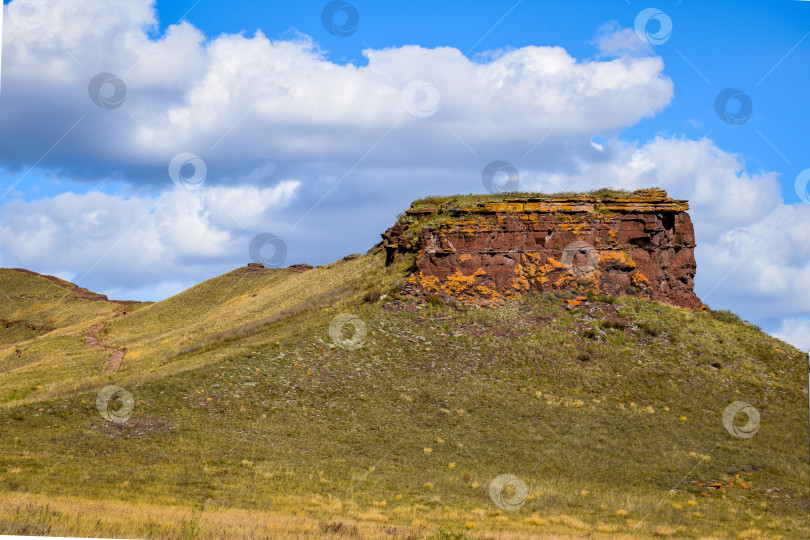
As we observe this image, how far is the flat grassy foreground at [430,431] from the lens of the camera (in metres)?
19.3

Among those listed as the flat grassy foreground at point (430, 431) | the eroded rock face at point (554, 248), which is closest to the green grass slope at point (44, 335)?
the flat grassy foreground at point (430, 431)

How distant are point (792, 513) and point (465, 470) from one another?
1139 cm

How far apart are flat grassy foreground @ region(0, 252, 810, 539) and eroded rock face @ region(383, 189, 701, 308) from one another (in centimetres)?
147

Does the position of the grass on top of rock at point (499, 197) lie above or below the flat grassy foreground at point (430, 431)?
above

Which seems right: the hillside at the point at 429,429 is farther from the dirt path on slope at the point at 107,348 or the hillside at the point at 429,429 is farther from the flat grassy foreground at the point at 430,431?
the dirt path on slope at the point at 107,348

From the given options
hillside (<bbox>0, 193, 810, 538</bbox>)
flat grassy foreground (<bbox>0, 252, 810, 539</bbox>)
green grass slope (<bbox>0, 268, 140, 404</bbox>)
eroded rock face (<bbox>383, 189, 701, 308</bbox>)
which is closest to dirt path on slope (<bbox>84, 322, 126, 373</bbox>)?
green grass slope (<bbox>0, 268, 140, 404</bbox>)

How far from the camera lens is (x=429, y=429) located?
1161 inches

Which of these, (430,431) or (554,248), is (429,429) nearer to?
(430,431)

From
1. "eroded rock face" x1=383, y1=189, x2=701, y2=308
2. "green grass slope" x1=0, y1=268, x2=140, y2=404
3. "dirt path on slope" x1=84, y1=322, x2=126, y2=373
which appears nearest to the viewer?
"eroded rock face" x1=383, y1=189, x2=701, y2=308

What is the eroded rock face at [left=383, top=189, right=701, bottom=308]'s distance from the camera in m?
41.8

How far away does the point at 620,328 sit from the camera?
39.2 meters

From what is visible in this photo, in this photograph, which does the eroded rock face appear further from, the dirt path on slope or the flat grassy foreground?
the dirt path on slope

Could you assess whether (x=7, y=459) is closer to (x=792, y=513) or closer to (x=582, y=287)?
(x=792, y=513)

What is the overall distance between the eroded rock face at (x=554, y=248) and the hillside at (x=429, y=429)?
1220 mm
